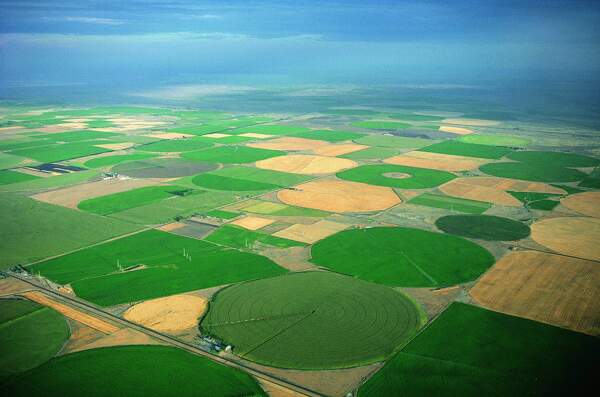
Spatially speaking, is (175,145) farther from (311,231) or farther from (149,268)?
(149,268)

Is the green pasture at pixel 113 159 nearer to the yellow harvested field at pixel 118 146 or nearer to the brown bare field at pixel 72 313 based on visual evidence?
the yellow harvested field at pixel 118 146

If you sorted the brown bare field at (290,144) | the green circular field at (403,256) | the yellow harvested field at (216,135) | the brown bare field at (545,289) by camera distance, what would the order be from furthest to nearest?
the yellow harvested field at (216,135) < the brown bare field at (290,144) < the green circular field at (403,256) < the brown bare field at (545,289)

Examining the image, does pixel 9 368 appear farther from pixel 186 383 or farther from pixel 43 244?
pixel 43 244

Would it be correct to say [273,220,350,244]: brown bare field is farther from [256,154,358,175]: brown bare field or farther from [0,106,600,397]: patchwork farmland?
[256,154,358,175]: brown bare field

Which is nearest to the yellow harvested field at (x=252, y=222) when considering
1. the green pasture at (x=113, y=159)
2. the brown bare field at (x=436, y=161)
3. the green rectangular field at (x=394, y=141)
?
the brown bare field at (x=436, y=161)

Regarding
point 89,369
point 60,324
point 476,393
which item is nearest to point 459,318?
point 476,393

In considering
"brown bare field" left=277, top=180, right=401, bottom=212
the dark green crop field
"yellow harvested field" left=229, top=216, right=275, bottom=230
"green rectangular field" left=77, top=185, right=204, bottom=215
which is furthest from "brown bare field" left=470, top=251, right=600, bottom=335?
"green rectangular field" left=77, top=185, right=204, bottom=215
